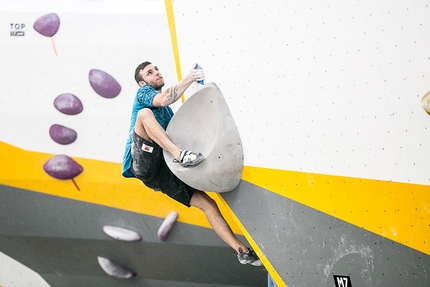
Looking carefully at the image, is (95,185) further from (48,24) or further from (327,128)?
(327,128)

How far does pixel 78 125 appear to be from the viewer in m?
3.38

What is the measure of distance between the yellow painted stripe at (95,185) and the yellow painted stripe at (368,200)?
686 millimetres

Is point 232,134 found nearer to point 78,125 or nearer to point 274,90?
point 274,90

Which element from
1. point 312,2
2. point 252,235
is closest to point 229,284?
point 252,235

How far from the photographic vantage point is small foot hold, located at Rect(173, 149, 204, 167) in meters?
2.60

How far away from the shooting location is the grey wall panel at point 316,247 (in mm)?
2469

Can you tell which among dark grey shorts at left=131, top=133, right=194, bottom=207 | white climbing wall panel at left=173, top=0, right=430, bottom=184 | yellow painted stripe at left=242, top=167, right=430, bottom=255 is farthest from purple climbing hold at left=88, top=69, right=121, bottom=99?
yellow painted stripe at left=242, top=167, right=430, bottom=255

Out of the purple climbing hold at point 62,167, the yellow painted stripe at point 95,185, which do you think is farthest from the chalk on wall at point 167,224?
the purple climbing hold at point 62,167

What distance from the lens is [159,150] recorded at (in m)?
2.85

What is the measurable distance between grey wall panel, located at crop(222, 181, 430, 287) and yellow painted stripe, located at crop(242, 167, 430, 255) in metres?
0.03

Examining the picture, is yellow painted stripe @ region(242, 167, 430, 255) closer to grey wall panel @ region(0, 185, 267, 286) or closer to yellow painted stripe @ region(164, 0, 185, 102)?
yellow painted stripe @ region(164, 0, 185, 102)

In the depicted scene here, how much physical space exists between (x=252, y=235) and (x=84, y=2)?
1.56 metres

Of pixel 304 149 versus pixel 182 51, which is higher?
pixel 182 51

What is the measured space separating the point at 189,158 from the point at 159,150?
278 millimetres
